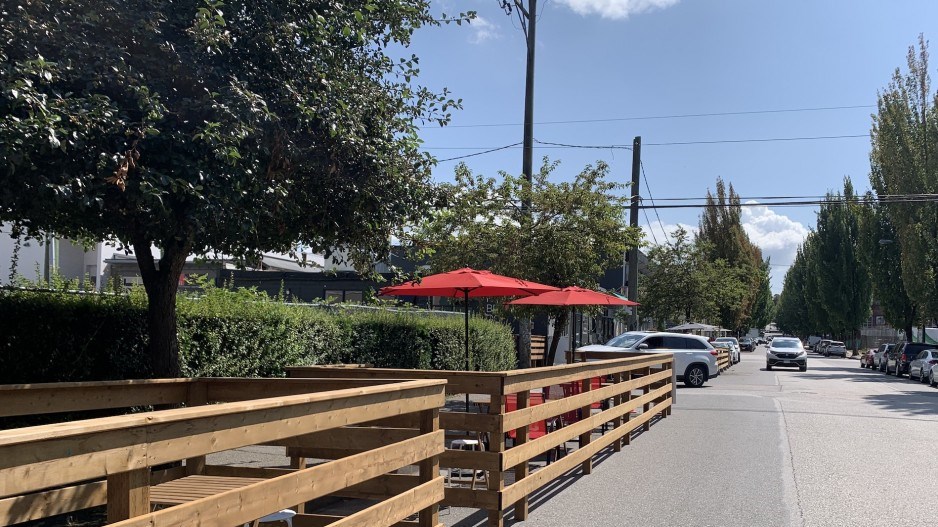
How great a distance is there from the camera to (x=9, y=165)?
5164mm

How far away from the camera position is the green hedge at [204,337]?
7.85m

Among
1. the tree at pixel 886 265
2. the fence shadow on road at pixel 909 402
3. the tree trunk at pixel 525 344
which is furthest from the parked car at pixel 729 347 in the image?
the tree trunk at pixel 525 344

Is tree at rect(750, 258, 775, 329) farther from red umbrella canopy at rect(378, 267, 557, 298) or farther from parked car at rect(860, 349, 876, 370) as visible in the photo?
red umbrella canopy at rect(378, 267, 557, 298)

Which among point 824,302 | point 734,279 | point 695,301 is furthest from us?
point 824,302

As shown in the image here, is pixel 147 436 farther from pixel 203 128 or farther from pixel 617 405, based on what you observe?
pixel 617 405

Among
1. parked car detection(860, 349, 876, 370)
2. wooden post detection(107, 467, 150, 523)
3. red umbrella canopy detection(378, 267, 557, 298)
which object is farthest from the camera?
parked car detection(860, 349, 876, 370)

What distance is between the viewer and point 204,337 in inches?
395

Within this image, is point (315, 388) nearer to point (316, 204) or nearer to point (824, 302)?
point (316, 204)

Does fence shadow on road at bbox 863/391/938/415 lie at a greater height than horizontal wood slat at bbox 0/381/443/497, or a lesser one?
lesser

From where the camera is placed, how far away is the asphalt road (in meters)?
7.39

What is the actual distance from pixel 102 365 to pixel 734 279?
178 ft

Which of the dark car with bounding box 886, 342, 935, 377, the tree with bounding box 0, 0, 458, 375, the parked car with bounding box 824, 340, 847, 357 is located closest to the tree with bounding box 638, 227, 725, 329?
the dark car with bounding box 886, 342, 935, 377

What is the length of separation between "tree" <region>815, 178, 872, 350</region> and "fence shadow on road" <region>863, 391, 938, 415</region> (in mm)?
42998

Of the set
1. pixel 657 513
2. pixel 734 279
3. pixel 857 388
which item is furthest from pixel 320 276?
pixel 734 279
